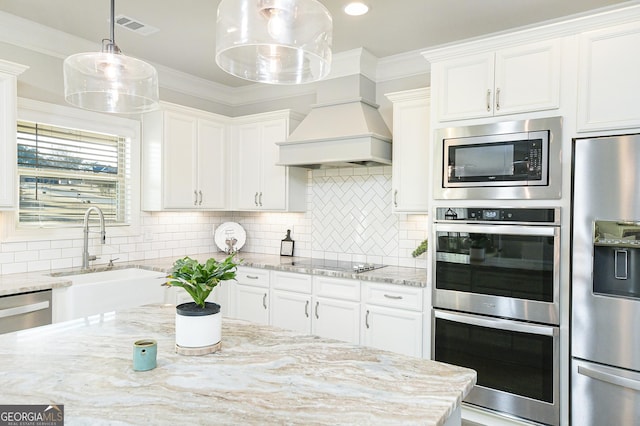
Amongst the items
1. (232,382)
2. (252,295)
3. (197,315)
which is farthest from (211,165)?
(232,382)

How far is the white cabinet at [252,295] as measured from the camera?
12.3ft

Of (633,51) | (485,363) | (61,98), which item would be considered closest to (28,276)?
(61,98)

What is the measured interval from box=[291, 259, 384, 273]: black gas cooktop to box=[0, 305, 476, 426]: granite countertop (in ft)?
5.59

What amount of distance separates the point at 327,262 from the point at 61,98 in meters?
2.71

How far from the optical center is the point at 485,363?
266 cm

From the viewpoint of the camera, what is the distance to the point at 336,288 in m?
3.36

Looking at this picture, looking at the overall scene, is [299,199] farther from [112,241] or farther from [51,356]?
[51,356]

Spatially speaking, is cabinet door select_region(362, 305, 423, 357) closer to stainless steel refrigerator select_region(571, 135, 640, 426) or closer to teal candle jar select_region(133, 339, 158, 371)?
stainless steel refrigerator select_region(571, 135, 640, 426)

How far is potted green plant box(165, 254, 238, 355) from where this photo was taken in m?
1.54

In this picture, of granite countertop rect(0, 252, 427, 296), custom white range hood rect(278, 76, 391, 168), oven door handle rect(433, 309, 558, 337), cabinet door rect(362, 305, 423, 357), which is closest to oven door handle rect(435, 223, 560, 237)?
granite countertop rect(0, 252, 427, 296)

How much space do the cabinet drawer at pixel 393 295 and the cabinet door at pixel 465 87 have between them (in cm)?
125

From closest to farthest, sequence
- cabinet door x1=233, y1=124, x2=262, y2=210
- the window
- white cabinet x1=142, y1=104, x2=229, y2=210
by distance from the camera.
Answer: the window, white cabinet x1=142, y1=104, x2=229, y2=210, cabinet door x1=233, y1=124, x2=262, y2=210

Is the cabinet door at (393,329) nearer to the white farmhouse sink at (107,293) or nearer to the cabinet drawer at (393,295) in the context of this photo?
the cabinet drawer at (393,295)

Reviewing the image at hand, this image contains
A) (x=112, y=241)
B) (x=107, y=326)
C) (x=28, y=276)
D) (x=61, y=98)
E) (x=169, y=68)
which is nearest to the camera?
(x=107, y=326)
